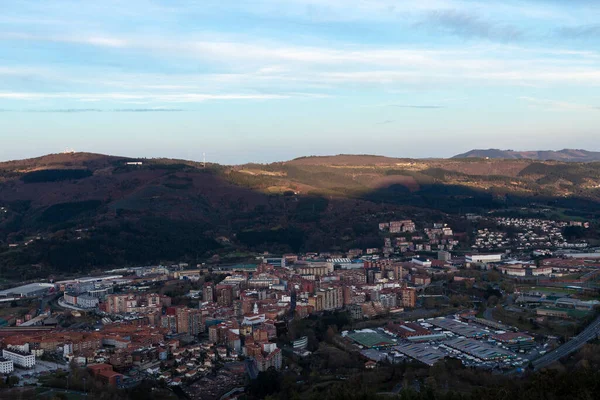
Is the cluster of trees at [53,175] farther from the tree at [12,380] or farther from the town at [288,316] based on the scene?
the tree at [12,380]

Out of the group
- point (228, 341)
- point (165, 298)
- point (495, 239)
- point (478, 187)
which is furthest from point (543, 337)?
point (478, 187)

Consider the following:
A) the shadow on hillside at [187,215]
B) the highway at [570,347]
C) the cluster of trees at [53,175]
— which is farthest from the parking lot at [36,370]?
the cluster of trees at [53,175]

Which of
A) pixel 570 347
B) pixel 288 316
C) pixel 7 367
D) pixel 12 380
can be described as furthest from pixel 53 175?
pixel 570 347

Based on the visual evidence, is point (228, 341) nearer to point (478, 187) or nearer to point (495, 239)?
point (495, 239)

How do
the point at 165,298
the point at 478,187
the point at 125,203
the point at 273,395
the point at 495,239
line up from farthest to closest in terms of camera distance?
the point at 478,187
the point at 125,203
the point at 495,239
the point at 165,298
the point at 273,395

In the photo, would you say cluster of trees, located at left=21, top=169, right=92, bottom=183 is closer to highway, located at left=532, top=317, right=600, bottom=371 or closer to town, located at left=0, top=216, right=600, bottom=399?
town, located at left=0, top=216, right=600, bottom=399
